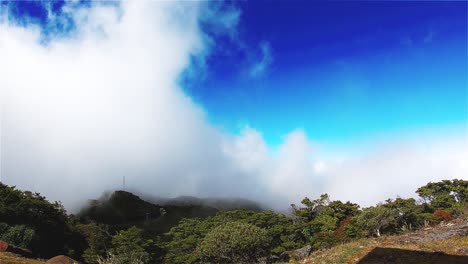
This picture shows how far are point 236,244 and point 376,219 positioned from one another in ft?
105

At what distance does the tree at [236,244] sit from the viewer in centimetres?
3850

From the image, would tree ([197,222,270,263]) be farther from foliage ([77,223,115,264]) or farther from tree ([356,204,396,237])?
foliage ([77,223,115,264])

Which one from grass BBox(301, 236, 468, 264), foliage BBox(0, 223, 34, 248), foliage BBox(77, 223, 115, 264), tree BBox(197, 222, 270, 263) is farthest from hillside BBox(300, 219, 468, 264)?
foliage BBox(0, 223, 34, 248)

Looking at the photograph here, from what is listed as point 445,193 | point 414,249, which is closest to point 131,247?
point 414,249

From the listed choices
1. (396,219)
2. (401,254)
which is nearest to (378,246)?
(401,254)

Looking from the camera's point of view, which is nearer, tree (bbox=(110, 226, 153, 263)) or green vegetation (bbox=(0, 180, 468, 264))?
green vegetation (bbox=(0, 180, 468, 264))

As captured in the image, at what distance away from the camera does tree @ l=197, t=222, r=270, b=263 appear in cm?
3850

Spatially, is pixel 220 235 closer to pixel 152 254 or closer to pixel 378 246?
pixel 378 246

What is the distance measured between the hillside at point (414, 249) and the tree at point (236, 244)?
12.5m

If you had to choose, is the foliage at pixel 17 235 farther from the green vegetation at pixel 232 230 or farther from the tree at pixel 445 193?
the tree at pixel 445 193

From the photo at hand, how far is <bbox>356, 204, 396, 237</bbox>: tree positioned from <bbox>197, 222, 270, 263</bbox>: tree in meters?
27.2

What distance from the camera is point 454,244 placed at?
78.7ft

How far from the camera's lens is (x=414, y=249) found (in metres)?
24.1

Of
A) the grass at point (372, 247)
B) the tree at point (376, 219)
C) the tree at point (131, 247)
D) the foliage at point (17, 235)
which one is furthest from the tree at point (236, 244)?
the foliage at point (17, 235)
